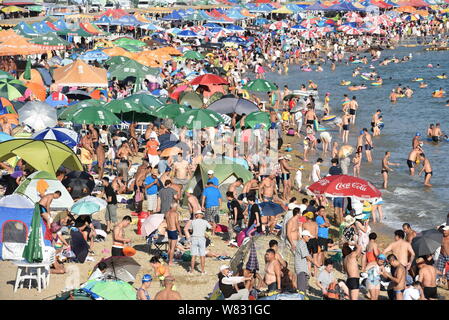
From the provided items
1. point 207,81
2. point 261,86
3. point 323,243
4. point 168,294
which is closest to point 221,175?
point 323,243

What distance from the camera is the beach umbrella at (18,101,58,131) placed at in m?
19.5

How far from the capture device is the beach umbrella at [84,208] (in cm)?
1323

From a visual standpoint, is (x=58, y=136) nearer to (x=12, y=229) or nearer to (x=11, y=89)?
(x=12, y=229)

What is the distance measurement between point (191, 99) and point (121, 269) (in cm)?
1327

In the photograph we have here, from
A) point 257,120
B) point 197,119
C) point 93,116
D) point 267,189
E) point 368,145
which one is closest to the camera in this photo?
point 267,189

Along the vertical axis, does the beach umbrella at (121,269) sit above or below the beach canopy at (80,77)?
below

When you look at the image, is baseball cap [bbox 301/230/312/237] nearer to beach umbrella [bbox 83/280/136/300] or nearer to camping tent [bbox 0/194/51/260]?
beach umbrella [bbox 83/280/136/300]

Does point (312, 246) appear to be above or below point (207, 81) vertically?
below

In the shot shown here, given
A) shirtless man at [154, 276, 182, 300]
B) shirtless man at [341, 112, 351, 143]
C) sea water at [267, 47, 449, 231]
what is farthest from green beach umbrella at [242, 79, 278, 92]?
shirtless man at [154, 276, 182, 300]

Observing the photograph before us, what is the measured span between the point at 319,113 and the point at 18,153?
61.4ft

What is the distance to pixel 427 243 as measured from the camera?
1229cm

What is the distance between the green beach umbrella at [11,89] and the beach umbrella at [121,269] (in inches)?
473

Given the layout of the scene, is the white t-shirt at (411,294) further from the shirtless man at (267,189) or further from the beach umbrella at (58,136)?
the beach umbrella at (58,136)

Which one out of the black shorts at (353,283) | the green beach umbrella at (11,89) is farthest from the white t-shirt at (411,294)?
the green beach umbrella at (11,89)
